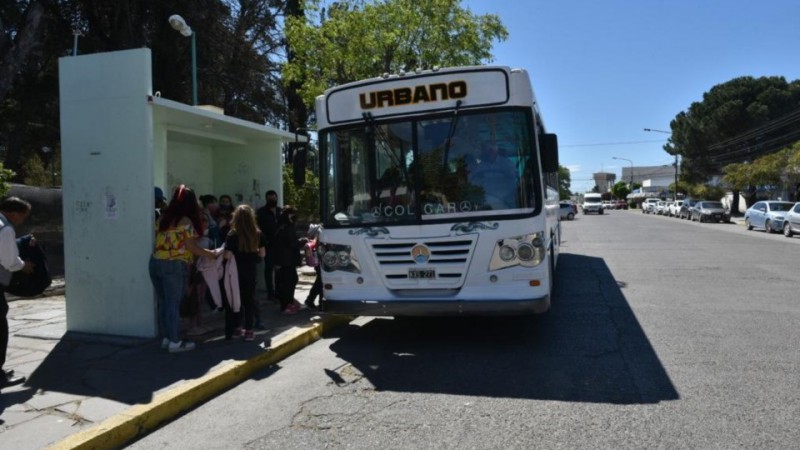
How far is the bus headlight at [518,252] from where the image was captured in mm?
6090

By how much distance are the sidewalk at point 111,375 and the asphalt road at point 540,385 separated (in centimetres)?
18

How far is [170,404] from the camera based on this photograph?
4691 millimetres

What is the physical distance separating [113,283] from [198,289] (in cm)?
94

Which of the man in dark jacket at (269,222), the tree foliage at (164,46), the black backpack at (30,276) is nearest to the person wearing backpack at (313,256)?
the man in dark jacket at (269,222)

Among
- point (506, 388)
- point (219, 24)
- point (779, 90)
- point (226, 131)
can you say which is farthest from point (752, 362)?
→ point (779, 90)

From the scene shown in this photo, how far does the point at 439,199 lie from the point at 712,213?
3737cm

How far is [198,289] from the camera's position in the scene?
714 centimetres

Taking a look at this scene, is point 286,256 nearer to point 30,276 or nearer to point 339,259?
point 339,259

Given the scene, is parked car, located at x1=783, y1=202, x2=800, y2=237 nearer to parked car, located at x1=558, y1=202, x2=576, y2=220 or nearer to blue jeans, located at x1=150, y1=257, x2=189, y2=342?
parked car, located at x1=558, y1=202, x2=576, y2=220

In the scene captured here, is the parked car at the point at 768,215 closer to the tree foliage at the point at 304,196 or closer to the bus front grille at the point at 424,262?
the tree foliage at the point at 304,196

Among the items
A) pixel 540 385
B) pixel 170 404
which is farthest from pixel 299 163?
pixel 540 385

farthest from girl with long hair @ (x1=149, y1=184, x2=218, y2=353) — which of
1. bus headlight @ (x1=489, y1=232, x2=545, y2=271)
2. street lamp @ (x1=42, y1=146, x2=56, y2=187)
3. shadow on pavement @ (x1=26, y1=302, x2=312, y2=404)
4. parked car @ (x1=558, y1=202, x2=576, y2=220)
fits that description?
parked car @ (x1=558, y1=202, x2=576, y2=220)

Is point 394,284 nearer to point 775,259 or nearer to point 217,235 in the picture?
point 217,235

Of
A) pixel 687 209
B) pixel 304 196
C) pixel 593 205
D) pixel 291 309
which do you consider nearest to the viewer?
pixel 291 309
